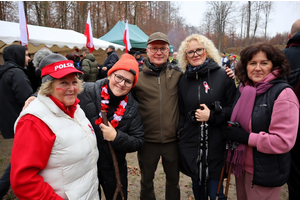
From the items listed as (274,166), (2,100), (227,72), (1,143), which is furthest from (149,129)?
(1,143)

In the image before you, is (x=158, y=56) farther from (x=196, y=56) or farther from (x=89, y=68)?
(x=89, y=68)

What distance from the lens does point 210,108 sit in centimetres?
218

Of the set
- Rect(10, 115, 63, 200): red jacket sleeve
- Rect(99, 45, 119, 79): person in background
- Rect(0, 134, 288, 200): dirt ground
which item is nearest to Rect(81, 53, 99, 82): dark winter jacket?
Rect(99, 45, 119, 79): person in background

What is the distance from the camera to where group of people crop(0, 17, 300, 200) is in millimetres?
1381

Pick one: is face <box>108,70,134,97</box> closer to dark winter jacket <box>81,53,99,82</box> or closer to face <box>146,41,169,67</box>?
face <box>146,41,169,67</box>

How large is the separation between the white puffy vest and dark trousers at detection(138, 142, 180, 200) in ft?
3.31

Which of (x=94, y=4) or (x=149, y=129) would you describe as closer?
(x=149, y=129)

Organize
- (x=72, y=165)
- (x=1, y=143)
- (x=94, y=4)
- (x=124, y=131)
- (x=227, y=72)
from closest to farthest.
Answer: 1. (x=72, y=165)
2. (x=124, y=131)
3. (x=227, y=72)
4. (x=1, y=143)
5. (x=94, y=4)

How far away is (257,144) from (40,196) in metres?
1.87

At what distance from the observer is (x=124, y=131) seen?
206cm

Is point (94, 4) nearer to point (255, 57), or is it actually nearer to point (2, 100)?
point (2, 100)

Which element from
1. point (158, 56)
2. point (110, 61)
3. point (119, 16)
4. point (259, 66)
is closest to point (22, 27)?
point (110, 61)

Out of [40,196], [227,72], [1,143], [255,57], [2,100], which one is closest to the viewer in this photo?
[40,196]

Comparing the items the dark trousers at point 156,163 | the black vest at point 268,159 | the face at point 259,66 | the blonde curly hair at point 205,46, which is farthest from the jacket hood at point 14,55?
the black vest at point 268,159
